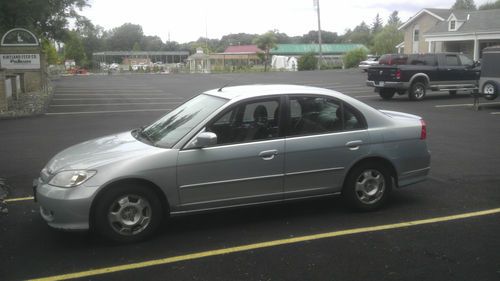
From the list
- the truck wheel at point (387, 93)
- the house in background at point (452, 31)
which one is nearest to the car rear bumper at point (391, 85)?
the truck wheel at point (387, 93)

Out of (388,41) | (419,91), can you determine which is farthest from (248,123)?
(388,41)

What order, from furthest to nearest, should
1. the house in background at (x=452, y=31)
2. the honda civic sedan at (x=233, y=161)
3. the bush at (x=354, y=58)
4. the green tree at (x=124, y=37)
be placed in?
the green tree at (x=124, y=37) < the bush at (x=354, y=58) < the house in background at (x=452, y=31) < the honda civic sedan at (x=233, y=161)

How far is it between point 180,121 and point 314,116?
152 cm

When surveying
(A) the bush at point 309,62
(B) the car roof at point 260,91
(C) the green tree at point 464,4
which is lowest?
(B) the car roof at point 260,91

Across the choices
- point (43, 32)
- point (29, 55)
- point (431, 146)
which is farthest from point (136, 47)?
point (431, 146)

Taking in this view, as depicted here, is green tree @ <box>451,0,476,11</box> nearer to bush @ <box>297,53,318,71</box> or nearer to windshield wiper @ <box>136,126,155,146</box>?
bush @ <box>297,53,318,71</box>

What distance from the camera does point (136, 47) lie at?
120 meters

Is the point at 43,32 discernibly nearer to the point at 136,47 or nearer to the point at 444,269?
the point at 444,269

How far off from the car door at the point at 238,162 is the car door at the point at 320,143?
156 millimetres

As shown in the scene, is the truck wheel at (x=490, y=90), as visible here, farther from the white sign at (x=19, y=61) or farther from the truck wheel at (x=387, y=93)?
the white sign at (x=19, y=61)

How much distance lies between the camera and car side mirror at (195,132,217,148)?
495cm

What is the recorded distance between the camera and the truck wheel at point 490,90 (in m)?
17.7

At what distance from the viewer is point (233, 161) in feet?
16.9

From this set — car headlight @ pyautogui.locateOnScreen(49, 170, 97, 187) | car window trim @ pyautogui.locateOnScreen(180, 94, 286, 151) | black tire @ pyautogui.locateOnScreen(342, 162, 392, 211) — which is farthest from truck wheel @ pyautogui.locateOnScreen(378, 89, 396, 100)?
car headlight @ pyautogui.locateOnScreen(49, 170, 97, 187)
